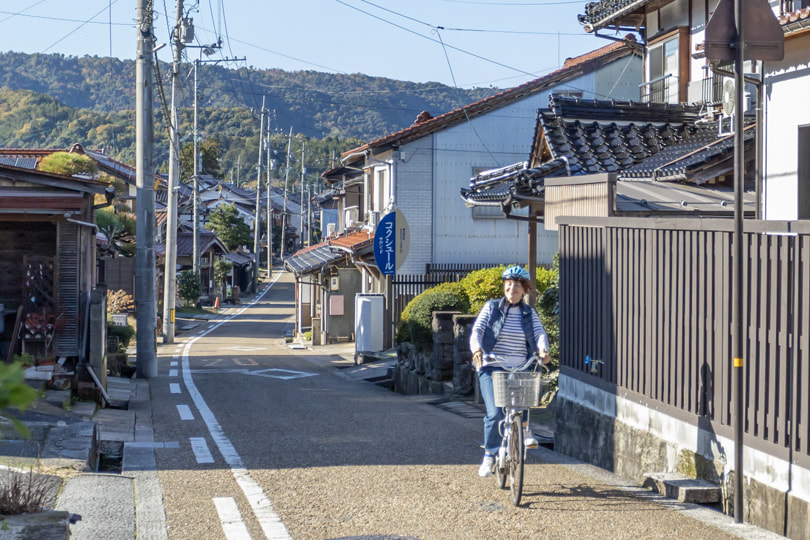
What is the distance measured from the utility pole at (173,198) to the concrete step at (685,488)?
78.5 ft

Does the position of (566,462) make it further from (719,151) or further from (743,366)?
(719,151)

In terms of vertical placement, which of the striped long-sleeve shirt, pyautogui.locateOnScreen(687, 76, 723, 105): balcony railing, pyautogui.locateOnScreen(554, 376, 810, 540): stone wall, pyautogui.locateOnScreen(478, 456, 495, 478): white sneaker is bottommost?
pyautogui.locateOnScreen(478, 456, 495, 478): white sneaker

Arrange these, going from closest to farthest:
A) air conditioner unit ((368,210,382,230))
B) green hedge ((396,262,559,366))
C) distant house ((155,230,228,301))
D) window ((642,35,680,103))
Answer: green hedge ((396,262,559,366)) → window ((642,35,680,103)) → air conditioner unit ((368,210,382,230)) → distant house ((155,230,228,301))

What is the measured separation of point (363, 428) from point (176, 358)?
15624 mm

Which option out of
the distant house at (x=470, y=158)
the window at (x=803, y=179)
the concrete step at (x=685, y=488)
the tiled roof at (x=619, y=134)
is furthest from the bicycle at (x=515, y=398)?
the distant house at (x=470, y=158)

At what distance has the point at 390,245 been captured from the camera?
20.5 m

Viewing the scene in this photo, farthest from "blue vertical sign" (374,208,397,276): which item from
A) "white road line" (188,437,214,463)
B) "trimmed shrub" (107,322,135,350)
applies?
"white road line" (188,437,214,463)

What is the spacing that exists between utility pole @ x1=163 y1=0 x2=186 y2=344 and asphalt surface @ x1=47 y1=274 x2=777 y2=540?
17.2 m

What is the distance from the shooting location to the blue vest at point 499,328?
698 cm

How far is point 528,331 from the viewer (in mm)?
6980

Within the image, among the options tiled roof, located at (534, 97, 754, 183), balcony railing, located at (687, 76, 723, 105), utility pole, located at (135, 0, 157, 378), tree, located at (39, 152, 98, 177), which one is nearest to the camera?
tiled roof, located at (534, 97, 754, 183)

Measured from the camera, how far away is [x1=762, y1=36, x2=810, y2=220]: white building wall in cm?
788

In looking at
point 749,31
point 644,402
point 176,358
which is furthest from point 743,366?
point 176,358

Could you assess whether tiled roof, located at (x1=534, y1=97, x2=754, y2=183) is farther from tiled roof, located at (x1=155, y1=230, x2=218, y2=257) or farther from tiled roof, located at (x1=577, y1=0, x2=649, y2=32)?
tiled roof, located at (x1=155, y1=230, x2=218, y2=257)
